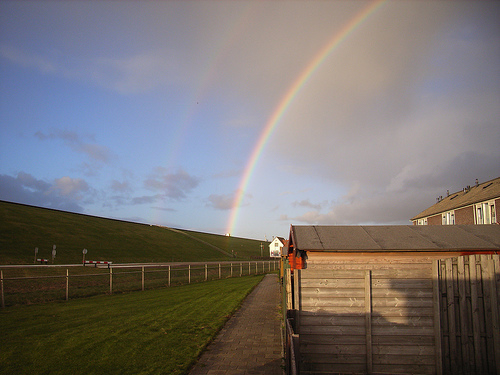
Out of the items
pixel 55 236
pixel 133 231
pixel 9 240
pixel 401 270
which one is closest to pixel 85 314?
pixel 401 270

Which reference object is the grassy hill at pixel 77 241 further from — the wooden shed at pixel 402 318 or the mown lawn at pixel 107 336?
the wooden shed at pixel 402 318

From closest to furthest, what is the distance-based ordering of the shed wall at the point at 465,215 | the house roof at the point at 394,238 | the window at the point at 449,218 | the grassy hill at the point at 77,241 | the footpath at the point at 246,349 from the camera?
the footpath at the point at 246,349, the house roof at the point at 394,238, the shed wall at the point at 465,215, the window at the point at 449,218, the grassy hill at the point at 77,241

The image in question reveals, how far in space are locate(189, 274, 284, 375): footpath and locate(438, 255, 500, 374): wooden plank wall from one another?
319 centimetres

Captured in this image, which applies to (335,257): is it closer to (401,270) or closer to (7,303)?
(401,270)

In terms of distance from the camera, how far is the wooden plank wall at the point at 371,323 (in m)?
6.33

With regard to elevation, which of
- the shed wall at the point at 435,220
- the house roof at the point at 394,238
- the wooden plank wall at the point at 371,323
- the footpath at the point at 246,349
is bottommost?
the footpath at the point at 246,349

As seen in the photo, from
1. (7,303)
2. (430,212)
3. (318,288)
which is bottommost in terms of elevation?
(7,303)

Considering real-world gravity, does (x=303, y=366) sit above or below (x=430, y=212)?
below

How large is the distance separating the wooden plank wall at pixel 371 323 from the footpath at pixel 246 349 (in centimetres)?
106

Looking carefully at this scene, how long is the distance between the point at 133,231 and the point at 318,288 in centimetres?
8106

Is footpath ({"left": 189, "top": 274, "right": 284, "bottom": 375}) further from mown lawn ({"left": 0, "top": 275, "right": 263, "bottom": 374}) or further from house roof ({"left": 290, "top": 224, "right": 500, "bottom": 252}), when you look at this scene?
house roof ({"left": 290, "top": 224, "right": 500, "bottom": 252})

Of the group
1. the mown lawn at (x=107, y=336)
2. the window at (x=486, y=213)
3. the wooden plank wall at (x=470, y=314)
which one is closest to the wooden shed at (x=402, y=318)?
the wooden plank wall at (x=470, y=314)

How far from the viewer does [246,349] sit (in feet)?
27.2

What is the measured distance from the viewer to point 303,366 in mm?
6348
